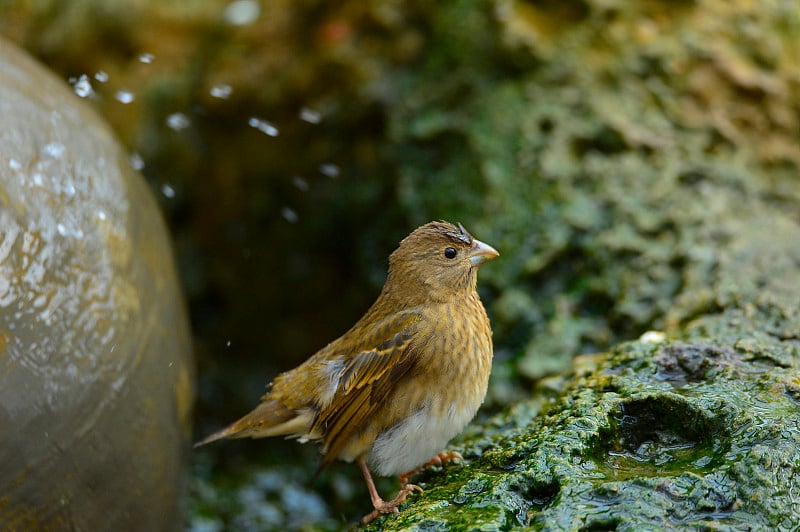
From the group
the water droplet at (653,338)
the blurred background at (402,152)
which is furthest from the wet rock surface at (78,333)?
the water droplet at (653,338)

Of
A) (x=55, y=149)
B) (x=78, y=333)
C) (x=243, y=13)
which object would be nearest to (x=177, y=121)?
(x=243, y=13)

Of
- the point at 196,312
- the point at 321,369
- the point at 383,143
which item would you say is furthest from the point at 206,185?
the point at 321,369

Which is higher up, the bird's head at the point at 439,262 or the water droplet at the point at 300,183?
the bird's head at the point at 439,262

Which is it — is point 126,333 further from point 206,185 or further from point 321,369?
point 206,185

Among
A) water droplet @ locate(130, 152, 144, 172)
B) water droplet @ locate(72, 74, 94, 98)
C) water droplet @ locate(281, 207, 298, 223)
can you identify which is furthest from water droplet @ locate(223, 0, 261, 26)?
water droplet @ locate(281, 207, 298, 223)

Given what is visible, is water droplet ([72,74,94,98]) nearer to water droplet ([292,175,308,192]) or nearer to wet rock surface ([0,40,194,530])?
water droplet ([292,175,308,192])

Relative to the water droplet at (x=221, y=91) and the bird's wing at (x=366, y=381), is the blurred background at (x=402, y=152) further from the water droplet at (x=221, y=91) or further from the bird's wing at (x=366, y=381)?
the bird's wing at (x=366, y=381)
